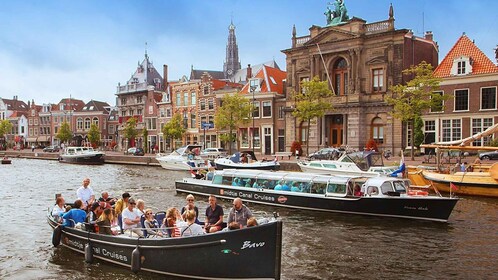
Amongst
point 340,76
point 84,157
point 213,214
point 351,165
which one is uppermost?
point 340,76

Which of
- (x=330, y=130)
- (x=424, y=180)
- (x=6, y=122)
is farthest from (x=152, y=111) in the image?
(x=424, y=180)

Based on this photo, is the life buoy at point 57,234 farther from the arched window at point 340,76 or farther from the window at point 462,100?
the arched window at point 340,76

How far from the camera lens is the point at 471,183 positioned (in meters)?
30.5

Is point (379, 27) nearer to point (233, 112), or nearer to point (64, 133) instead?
point (233, 112)

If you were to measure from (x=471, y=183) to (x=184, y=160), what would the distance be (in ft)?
100.0

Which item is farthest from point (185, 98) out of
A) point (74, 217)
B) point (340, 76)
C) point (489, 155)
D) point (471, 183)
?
point (74, 217)

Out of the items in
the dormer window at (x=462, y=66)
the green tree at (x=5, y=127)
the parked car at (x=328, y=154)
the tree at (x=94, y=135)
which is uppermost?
the dormer window at (x=462, y=66)

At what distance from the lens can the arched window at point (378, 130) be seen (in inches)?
2162

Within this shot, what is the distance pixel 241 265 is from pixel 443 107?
40.0 metres

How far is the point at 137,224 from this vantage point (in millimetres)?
15672

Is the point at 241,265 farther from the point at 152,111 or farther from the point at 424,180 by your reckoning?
the point at 152,111

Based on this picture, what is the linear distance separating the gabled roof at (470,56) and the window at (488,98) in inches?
70.6

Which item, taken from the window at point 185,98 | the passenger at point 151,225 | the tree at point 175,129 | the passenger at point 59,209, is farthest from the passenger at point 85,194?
the window at point 185,98

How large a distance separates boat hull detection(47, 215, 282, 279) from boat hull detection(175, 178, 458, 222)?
11.6 metres
